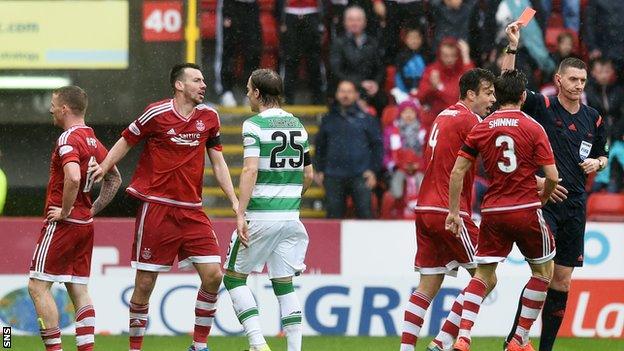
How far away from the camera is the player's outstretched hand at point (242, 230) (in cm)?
941

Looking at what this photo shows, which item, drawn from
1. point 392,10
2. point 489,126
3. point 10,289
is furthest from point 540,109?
point 392,10

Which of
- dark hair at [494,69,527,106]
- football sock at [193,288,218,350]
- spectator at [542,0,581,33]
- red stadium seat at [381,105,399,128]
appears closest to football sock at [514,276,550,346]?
dark hair at [494,69,527,106]

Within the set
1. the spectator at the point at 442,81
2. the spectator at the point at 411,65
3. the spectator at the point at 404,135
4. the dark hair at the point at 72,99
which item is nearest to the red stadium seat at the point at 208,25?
the spectator at the point at 411,65

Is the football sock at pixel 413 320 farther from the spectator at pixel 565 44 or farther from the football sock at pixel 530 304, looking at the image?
the spectator at pixel 565 44

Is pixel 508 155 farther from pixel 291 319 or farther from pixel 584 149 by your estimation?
pixel 291 319

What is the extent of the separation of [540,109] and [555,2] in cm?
652

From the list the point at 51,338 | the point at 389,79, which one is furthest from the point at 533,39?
the point at 51,338

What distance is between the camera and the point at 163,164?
32.6 ft

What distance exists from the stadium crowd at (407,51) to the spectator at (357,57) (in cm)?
1

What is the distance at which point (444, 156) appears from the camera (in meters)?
10.1

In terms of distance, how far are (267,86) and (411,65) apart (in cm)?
694

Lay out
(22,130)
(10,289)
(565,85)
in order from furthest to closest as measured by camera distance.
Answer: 1. (22,130)
2. (10,289)
3. (565,85)

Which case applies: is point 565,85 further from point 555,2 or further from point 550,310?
point 555,2

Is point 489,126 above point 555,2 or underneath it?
underneath
